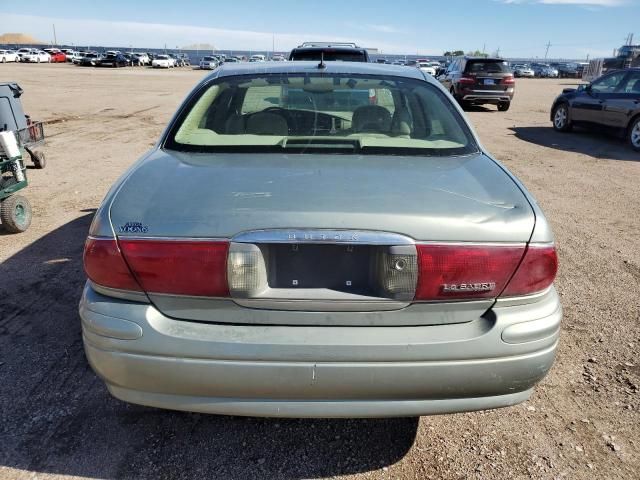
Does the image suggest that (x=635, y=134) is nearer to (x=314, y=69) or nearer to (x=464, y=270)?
(x=314, y=69)

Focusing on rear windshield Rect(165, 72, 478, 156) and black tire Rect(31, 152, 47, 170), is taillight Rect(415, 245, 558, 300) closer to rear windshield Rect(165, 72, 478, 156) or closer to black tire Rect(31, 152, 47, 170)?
rear windshield Rect(165, 72, 478, 156)

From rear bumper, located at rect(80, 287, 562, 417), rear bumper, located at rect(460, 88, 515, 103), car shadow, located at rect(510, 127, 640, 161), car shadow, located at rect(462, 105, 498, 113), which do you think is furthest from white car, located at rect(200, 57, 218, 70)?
rear bumper, located at rect(80, 287, 562, 417)

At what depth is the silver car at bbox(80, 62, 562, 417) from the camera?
185 cm

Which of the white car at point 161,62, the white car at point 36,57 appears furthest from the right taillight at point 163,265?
the white car at point 36,57

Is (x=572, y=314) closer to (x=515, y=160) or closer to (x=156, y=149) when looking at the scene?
(x=156, y=149)

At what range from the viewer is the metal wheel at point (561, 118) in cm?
1288

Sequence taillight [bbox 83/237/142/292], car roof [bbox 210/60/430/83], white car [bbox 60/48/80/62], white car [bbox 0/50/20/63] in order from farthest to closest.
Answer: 1. white car [bbox 60/48/80/62]
2. white car [bbox 0/50/20/63]
3. car roof [bbox 210/60/430/83]
4. taillight [bbox 83/237/142/292]

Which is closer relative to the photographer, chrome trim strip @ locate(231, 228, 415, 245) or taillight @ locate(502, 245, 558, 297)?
chrome trim strip @ locate(231, 228, 415, 245)

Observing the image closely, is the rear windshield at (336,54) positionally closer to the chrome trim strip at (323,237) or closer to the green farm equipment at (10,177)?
the green farm equipment at (10,177)

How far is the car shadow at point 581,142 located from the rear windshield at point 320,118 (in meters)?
8.56

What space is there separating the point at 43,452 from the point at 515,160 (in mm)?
9101

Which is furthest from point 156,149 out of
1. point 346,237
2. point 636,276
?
point 636,276

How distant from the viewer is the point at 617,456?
2385 mm

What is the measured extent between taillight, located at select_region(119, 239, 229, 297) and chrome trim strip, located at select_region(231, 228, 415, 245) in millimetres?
131
